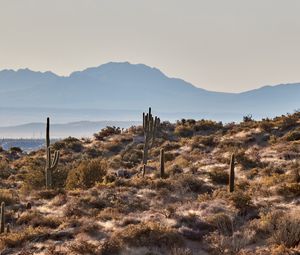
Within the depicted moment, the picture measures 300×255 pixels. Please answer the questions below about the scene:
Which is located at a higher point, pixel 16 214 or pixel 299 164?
pixel 299 164

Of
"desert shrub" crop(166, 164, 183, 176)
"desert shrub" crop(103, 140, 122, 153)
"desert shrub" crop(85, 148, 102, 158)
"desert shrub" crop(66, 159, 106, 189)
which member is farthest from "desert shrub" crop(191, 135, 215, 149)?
"desert shrub" crop(66, 159, 106, 189)

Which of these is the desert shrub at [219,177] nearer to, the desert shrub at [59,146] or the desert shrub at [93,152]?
the desert shrub at [93,152]

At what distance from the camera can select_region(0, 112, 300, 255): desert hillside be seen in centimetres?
1273

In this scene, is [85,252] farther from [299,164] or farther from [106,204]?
[299,164]

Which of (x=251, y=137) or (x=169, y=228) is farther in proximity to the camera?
(x=251, y=137)

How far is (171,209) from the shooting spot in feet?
51.7

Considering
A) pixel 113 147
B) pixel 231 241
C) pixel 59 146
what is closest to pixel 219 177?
pixel 231 241

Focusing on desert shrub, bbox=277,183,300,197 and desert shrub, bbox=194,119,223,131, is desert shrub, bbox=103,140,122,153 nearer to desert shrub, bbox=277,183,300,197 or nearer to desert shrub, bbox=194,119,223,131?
desert shrub, bbox=194,119,223,131

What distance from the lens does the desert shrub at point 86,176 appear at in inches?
912

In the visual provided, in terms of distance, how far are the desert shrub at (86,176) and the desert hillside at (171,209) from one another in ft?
0.16

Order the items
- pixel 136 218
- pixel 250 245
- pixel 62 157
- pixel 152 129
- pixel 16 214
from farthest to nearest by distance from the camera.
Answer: pixel 62 157, pixel 152 129, pixel 16 214, pixel 136 218, pixel 250 245

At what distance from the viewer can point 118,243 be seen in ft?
42.1

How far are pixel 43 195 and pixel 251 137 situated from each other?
16.5 metres

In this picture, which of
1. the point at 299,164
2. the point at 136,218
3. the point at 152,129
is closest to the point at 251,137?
the point at 152,129
